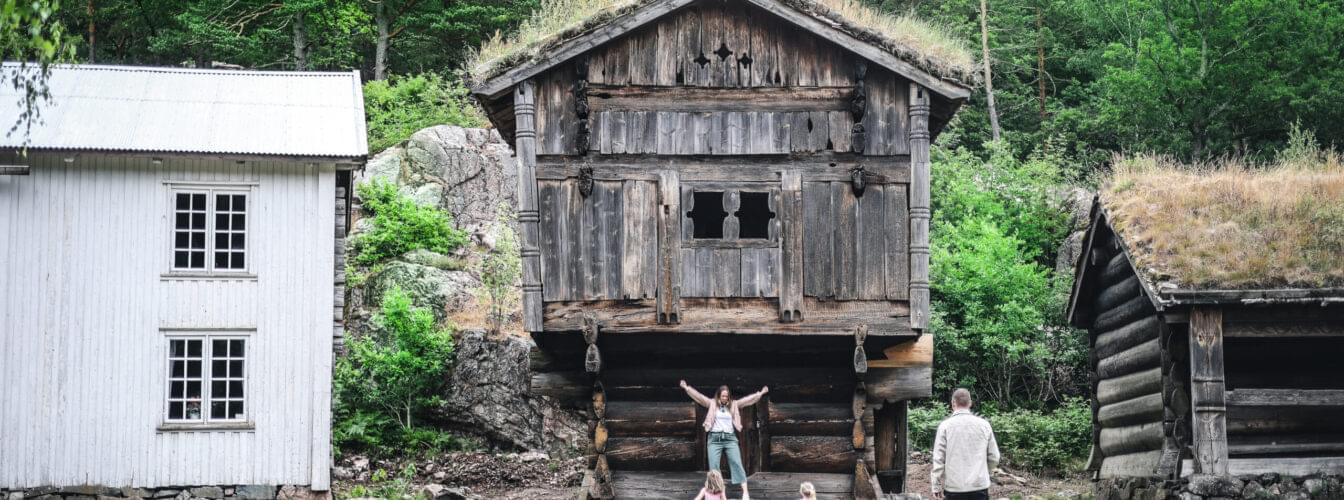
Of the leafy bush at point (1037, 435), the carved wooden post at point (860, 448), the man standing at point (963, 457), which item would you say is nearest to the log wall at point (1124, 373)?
the leafy bush at point (1037, 435)

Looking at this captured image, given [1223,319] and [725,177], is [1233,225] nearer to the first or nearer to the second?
[1223,319]

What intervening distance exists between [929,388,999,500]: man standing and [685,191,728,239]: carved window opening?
8829 mm

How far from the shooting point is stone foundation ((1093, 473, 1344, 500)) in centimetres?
1878

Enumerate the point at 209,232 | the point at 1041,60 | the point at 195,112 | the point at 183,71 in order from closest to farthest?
the point at 209,232 < the point at 195,112 < the point at 183,71 < the point at 1041,60

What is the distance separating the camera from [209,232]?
22.4 metres

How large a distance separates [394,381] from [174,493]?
24.5 ft

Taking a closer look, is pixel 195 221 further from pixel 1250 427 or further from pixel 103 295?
pixel 1250 427

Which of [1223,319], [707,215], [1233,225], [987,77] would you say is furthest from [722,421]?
[987,77]

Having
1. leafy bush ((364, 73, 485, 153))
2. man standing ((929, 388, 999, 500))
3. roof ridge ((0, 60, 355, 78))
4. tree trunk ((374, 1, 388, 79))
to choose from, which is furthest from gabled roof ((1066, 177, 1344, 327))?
tree trunk ((374, 1, 388, 79))

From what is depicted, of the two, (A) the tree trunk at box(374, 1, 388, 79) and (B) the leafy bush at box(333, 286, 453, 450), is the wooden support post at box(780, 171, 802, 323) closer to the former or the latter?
(B) the leafy bush at box(333, 286, 453, 450)

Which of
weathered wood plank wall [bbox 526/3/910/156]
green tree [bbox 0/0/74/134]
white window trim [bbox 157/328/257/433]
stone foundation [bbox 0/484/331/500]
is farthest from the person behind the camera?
white window trim [bbox 157/328/257/433]

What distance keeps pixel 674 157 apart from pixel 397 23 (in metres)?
28.7

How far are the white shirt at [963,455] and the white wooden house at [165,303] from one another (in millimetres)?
11738

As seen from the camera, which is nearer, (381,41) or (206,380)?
(206,380)
